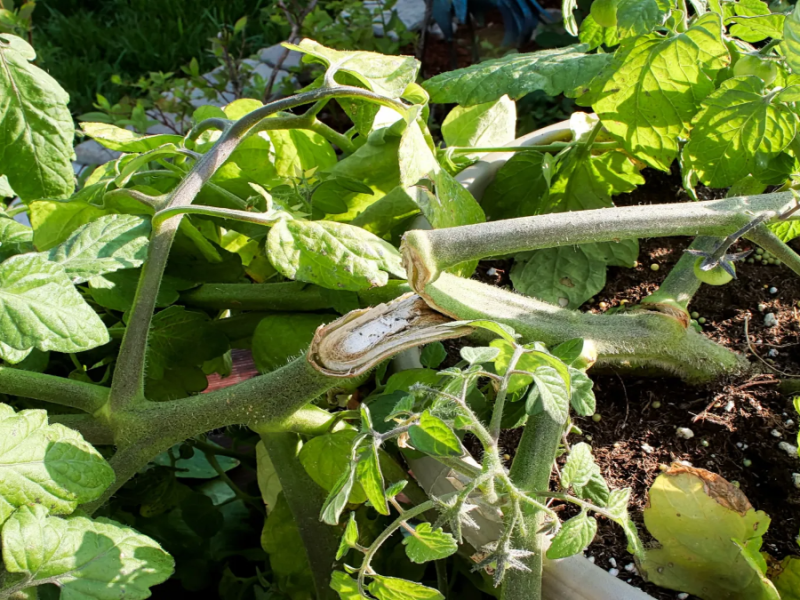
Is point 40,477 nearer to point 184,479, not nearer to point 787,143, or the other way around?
point 184,479

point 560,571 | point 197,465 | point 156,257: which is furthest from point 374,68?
point 197,465

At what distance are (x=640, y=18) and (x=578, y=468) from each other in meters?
0.38

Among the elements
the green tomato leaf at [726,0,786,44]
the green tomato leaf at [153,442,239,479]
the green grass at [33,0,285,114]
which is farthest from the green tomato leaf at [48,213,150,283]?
the green grass at [33,0,285,114]

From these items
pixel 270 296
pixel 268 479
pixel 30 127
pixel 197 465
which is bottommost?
pixel 197 465

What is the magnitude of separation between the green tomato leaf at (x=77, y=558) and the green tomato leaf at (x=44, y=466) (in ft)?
0.04

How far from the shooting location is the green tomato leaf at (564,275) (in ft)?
2.77

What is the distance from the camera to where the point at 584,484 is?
0.53 meters

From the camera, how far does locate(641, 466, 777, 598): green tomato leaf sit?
2.00 feet

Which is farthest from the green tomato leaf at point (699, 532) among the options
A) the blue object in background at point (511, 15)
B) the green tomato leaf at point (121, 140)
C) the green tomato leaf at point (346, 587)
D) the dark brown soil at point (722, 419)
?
the blue object in background at point (511, 15)

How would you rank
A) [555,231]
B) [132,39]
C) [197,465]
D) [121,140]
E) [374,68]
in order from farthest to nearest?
[132,39] < [197,465] < [121,140] < [374,68] < [555,231]

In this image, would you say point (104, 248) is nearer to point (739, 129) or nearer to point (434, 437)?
point (434, 437)

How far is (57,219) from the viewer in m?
0.73

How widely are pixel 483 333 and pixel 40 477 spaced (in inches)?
15.1

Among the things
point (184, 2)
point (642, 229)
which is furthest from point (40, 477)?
point (184, 2)
